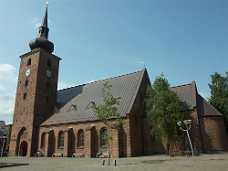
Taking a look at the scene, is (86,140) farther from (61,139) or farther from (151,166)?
(151,166)

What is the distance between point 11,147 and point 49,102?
10368mm

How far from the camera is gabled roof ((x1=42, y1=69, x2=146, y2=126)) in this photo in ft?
112

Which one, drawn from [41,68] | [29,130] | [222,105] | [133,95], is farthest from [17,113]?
[222,105]

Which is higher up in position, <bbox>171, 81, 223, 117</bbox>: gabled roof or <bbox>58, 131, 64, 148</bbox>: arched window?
<bbox>171, 81, 223, 117</bbox>: gabled roof

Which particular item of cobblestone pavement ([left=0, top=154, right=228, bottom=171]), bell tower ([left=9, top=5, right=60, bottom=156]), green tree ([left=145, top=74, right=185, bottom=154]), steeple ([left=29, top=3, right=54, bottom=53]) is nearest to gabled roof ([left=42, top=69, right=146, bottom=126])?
bell tower ([left=9, top=5, right=60, bottom=156])

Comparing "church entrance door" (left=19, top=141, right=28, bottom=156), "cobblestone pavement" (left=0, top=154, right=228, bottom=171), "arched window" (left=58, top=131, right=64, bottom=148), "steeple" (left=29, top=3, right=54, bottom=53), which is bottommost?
"cobblestone pavement" (left=0, top=154, right=228, bottom=171)

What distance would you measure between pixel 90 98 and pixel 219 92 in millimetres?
24205

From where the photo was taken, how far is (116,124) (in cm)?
2447

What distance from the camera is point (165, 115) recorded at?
30.8m

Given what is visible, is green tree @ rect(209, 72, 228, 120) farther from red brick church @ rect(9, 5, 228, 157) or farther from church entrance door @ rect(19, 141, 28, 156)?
church entrance door @ rect(19, 141, 28, 156)

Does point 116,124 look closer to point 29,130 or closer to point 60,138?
point 60,138

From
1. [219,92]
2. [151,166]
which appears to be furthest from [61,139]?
[219,92]

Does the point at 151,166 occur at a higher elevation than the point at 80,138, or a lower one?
lower

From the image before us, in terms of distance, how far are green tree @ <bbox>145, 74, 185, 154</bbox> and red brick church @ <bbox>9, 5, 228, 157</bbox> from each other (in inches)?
96.1
